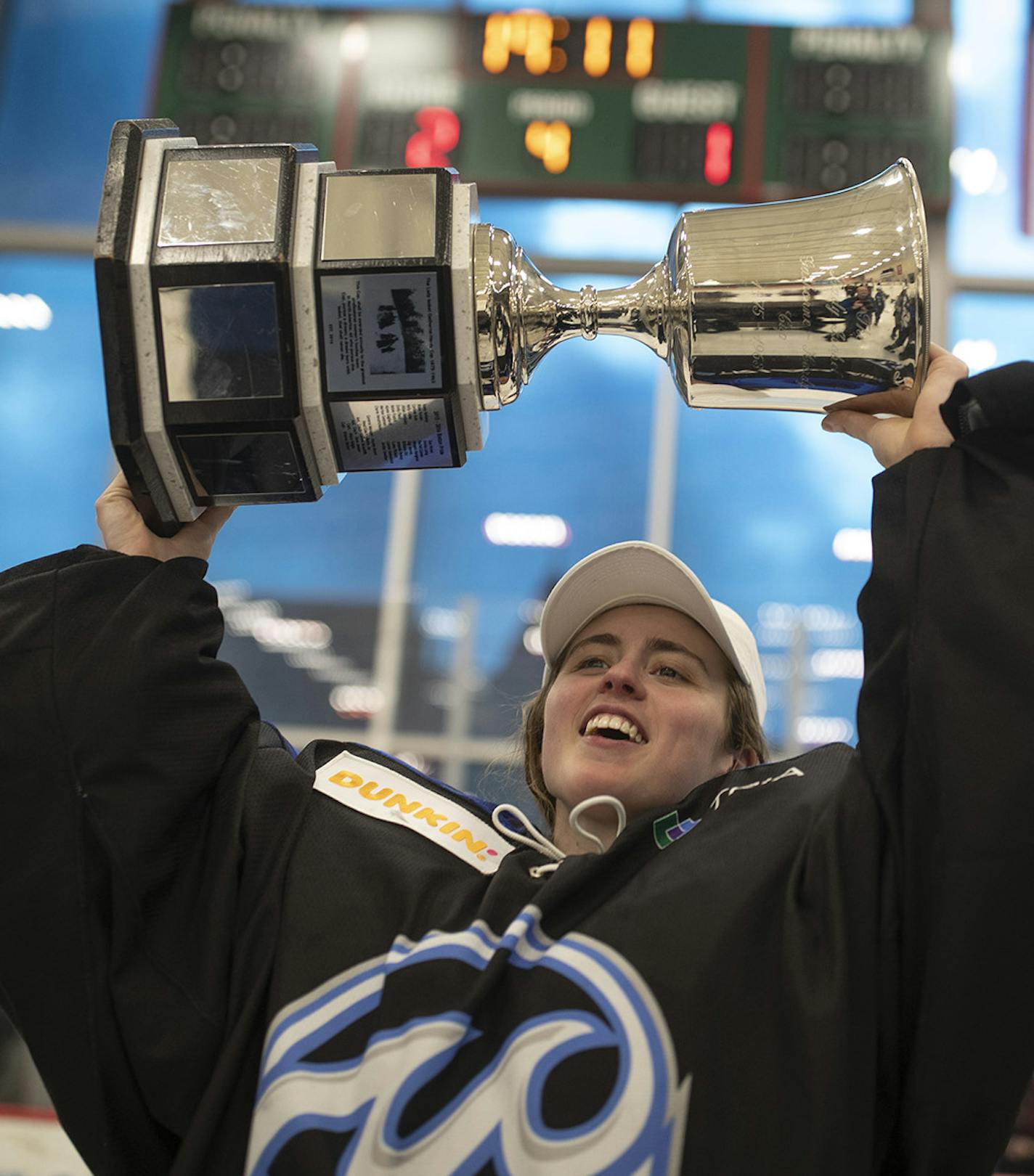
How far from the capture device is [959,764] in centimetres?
88

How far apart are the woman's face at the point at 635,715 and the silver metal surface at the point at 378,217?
0.48 metres

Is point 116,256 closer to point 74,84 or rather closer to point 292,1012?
point 292,1012

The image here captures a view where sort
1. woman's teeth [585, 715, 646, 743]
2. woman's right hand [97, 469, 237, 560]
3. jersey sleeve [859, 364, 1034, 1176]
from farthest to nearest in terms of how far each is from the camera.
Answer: woman's teeth [585, 715, 646, 743] → woman's right hand [97, 469, 237, 560] → jersey sleeve [859, 364, 1034, 1176]

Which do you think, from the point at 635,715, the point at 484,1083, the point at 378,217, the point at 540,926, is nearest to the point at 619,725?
the point at 635,715

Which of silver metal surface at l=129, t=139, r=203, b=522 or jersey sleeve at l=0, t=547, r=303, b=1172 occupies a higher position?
silver metal surface at l=129, t=139, r=203, b=522

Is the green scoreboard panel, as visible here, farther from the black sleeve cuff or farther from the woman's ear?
the black sleeve cuff

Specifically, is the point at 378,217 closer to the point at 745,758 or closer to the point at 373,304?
the point at 373,304

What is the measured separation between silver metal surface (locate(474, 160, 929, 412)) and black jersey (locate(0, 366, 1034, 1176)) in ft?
0.27

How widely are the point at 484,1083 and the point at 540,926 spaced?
0.41ft

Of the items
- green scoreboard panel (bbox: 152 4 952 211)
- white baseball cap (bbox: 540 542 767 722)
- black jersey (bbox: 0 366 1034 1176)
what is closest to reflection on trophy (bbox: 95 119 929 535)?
black jersey (bbox: 0 366 1034 1176)

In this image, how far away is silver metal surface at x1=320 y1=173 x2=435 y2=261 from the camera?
957 mm

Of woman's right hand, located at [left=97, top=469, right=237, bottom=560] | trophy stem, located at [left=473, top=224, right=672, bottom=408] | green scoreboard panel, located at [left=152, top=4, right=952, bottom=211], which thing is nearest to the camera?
trophy stem, located at [left=473, top=224, right=672, bottom=408]

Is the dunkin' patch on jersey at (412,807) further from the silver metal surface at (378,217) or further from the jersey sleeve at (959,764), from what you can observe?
the silver metal surface at (378,217)

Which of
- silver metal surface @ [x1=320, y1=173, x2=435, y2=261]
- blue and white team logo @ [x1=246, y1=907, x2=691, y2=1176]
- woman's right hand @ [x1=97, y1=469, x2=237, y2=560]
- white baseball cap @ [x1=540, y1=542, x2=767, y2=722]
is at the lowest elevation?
blue and white team logo @ [x1=246, y1=907, x2=691, y2=1176]
